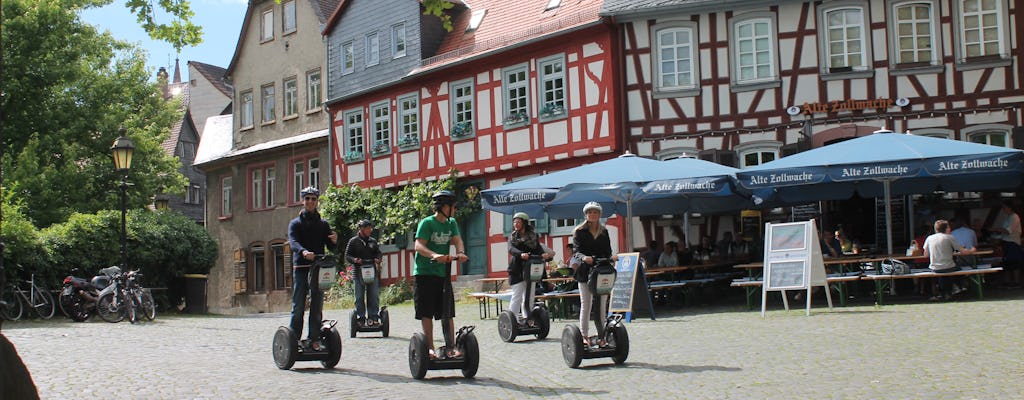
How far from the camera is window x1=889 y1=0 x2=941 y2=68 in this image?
23.5 metres

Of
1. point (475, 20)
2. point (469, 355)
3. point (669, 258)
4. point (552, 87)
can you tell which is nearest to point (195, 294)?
point (552, 87)

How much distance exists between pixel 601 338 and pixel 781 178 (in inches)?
286

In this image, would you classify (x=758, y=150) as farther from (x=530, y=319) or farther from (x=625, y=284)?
(x=530, y=319)

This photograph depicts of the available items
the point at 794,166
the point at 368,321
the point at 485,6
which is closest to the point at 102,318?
the point at 368,321

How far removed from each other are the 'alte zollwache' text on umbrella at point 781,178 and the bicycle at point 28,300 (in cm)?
1299

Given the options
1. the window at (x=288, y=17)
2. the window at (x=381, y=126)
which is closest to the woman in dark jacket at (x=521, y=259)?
the window at (x=381, y=126)

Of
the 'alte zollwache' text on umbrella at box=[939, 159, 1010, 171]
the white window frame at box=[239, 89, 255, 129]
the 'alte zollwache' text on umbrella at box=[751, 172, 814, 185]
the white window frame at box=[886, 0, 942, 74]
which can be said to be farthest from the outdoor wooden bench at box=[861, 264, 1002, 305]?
the white window frame at box=[239, 89, 255, 129]

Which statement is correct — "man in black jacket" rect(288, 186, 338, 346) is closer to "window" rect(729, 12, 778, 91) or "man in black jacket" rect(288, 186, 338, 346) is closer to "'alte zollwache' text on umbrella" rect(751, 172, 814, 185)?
"'alte zollwache' text on umbrella" rect(751, 172, 814, 185)

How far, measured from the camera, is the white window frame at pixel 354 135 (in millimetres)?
33531

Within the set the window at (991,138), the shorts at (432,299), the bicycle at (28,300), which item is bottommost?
the bicycle at (28,300)

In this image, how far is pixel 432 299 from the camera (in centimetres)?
980

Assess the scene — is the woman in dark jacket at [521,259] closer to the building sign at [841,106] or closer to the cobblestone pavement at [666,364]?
the cobblestone pavement at [666,364]

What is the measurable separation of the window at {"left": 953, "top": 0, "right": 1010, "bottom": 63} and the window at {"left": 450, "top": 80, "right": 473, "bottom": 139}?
39.0ft

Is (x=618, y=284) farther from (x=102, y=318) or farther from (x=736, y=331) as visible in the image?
(x=102, y=318)
